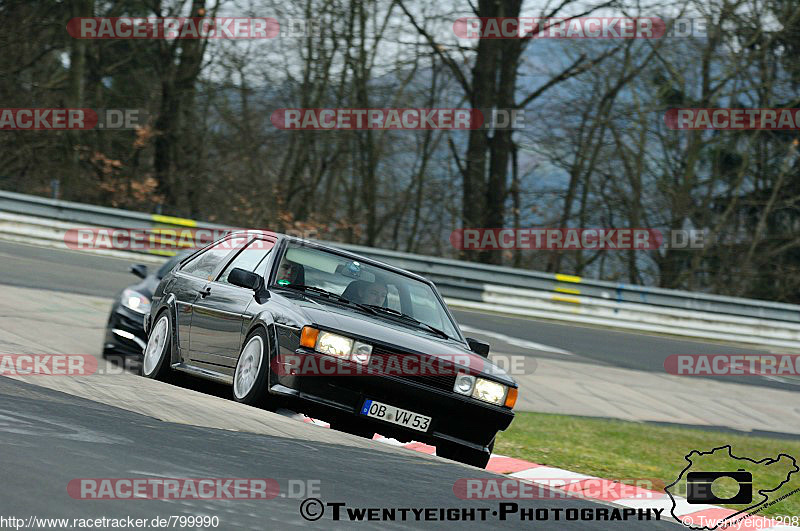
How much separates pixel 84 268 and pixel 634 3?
1704 cm

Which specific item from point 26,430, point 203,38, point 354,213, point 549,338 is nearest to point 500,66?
point 354,213

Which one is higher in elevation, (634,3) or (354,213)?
(634,3)

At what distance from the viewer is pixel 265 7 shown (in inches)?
1112

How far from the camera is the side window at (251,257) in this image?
8297 millimetres

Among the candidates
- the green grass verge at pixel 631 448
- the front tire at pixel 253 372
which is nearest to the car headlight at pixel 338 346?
the front tire at pixel 253 372

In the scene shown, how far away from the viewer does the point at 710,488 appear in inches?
311

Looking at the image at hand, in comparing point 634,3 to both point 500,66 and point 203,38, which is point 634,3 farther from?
point 203,38

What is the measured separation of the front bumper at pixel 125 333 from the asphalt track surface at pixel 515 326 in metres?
4.53

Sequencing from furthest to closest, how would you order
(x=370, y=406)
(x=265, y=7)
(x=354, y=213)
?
(x=354, y=213), (x=265, y=7), (x=370, y=406)

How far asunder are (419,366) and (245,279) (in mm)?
1519

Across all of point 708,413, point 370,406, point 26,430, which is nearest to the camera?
point 26,430

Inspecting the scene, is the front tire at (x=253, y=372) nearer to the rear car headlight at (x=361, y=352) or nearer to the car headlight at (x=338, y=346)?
the car headlight at (x=338, y=346)

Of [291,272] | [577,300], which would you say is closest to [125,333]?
[291,272]

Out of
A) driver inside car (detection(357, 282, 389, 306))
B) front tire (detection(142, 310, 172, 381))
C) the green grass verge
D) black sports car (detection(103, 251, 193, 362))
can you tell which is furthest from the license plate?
black sports car (detection(103, 251, 193, 362))
